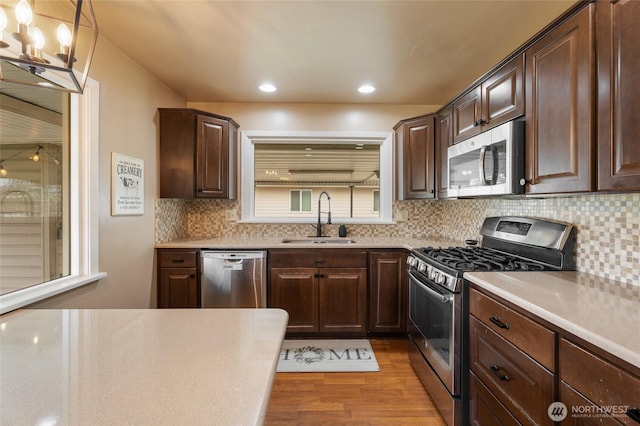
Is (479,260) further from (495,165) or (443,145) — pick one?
(443,145)

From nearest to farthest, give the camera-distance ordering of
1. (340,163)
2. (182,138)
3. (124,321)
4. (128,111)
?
(124,321) < (128,111) < (182,138) < (340,163)

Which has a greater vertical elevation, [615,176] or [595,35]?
[595,35]

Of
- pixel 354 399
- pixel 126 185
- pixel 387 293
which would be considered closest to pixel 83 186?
pixel 126 185

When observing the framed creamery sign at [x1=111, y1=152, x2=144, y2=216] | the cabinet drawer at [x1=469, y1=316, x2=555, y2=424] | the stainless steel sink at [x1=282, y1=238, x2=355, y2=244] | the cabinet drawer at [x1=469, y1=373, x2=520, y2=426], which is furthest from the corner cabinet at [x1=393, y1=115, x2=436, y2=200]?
the framed creamery sign at [x1=111, y1=152, x2=144, y2=216]

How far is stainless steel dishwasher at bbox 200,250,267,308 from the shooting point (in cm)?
268

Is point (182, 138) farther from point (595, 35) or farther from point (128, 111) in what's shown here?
point (595, 35)

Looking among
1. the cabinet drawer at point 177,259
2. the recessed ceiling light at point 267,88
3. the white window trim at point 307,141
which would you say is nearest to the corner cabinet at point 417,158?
the white window trim at point 307,141

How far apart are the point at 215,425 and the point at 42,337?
2.69ft

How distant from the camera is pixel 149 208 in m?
2.65

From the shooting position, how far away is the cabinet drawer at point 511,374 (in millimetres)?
1079

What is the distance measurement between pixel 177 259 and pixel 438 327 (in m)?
2.32

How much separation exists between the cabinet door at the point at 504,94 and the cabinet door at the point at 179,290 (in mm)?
2718

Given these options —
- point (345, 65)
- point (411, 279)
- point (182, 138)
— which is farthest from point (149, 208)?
point (411, 279)

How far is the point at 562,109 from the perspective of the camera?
134 centimetres
